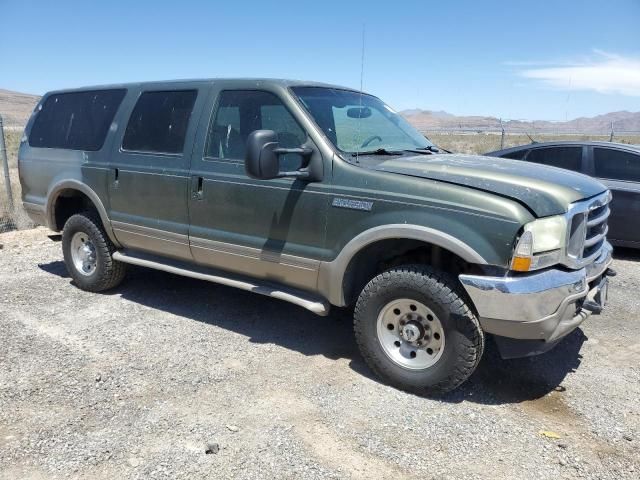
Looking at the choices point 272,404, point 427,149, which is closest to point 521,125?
point 427,149

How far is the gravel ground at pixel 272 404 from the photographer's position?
2924mm

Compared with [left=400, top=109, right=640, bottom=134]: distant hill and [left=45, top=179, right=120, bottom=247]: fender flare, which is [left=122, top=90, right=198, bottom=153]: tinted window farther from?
[left=400, top=109, right=640, bottom=134]: distant hill

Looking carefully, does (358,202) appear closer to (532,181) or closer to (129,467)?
(532,181)

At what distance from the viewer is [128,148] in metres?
5.03

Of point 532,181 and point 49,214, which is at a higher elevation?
point 532,181

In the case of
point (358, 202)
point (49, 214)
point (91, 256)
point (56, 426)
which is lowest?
point (56, 426)

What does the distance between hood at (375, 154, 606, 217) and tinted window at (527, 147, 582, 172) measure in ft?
12.7

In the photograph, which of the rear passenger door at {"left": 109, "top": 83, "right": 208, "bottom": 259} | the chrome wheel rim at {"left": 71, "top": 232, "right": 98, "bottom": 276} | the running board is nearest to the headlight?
the running board

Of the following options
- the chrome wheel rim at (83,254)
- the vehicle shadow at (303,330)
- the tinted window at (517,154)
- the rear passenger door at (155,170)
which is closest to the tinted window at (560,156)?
the tinted window at (517,154)

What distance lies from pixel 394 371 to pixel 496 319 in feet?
2.68

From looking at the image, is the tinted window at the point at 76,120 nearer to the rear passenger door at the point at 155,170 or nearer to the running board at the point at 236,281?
the rear passenger door at the point at 155,170

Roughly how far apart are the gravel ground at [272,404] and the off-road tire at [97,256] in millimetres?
385

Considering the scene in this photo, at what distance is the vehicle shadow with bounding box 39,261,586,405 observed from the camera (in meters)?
3.82

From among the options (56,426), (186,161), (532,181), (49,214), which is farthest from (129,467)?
(49,214)
